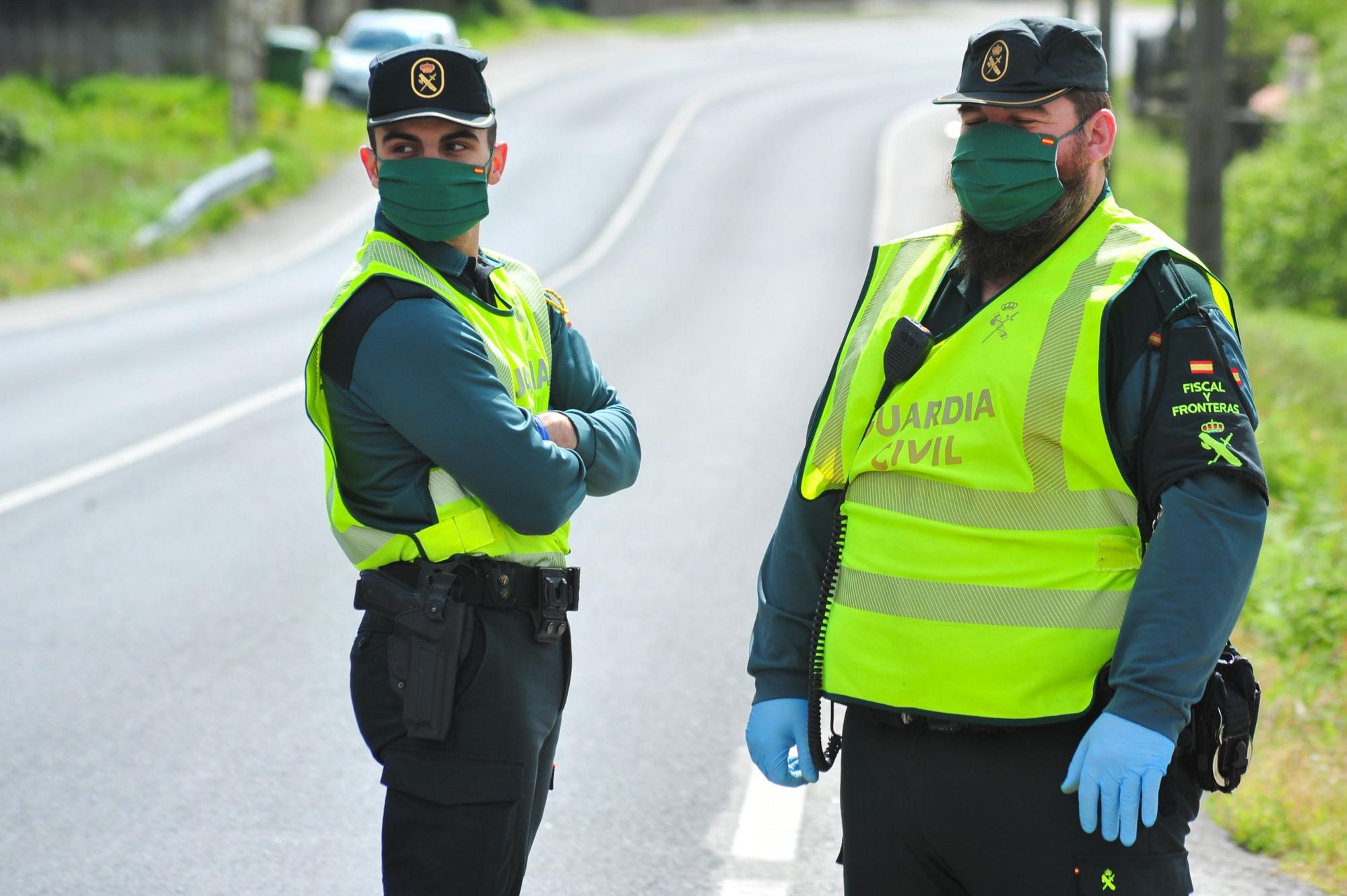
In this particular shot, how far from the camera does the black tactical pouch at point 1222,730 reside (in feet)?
8.07

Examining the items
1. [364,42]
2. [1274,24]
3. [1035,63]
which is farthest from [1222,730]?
[1274,24]

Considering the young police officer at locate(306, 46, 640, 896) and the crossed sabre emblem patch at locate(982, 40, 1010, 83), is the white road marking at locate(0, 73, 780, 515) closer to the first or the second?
the young police officer at locate(306, 46, 640, 896)

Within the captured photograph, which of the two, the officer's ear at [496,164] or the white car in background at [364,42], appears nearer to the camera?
the officer's ear at [496,164]

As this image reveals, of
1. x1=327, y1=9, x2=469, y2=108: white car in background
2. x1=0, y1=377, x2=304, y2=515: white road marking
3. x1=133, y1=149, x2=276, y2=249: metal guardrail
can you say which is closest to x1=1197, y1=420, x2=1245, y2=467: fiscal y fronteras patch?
x1=0, y1=377, x2=304, y2=515: white road marking

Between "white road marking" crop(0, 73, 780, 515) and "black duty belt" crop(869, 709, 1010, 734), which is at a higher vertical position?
"black duty belt" crop(869, 709, 1010, 734)

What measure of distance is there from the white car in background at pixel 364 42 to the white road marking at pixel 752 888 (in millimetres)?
27780

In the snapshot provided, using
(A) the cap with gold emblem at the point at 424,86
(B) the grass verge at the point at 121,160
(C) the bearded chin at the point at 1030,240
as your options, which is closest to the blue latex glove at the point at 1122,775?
(C) the bearded chin at the point at 1030,240

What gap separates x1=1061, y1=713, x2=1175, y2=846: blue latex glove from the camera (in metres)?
2.34

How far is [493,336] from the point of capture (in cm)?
298

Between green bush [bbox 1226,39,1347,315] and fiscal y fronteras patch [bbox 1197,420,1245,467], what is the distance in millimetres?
21728

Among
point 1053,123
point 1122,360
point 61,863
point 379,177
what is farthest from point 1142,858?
point 61,863

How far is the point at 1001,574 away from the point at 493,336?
1105mm

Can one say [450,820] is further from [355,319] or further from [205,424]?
[205,424]

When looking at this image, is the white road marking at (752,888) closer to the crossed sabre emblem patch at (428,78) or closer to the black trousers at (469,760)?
the black trousers at (469,760)
